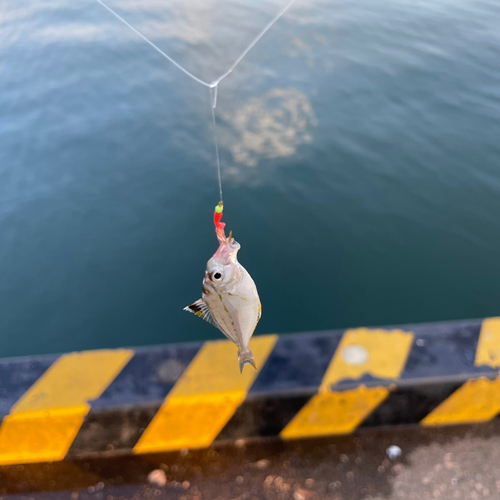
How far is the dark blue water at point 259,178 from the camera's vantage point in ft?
16.7

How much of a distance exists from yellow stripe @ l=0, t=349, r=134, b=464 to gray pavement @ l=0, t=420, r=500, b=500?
13 centimetres

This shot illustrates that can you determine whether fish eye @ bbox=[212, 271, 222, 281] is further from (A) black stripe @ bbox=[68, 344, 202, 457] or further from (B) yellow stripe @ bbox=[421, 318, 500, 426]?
(B) yellow stripe @ bbox=[421, 318, 500, 426]

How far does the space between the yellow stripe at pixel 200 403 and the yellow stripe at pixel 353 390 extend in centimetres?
44

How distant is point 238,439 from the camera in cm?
271

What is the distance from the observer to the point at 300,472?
2543 millimetres

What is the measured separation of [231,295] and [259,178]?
4449 mm

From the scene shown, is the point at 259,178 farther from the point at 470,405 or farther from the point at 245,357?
the point at 470,405

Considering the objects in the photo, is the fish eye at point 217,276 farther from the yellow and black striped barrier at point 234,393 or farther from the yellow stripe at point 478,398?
the yellow stripe at point 478,398

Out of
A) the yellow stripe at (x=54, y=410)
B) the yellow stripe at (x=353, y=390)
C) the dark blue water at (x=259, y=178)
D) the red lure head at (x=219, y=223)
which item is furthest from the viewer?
the dark blue water at (x=259, y=178)

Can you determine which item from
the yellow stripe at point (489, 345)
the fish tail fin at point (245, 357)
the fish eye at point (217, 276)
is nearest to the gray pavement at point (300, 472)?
the yellow stripe at point (489, 345)

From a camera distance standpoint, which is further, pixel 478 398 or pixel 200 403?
pixel 478 398

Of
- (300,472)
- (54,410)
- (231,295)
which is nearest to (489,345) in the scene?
(300,472)

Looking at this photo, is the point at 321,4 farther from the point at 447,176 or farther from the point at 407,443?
the point at 407,443

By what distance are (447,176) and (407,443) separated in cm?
509
